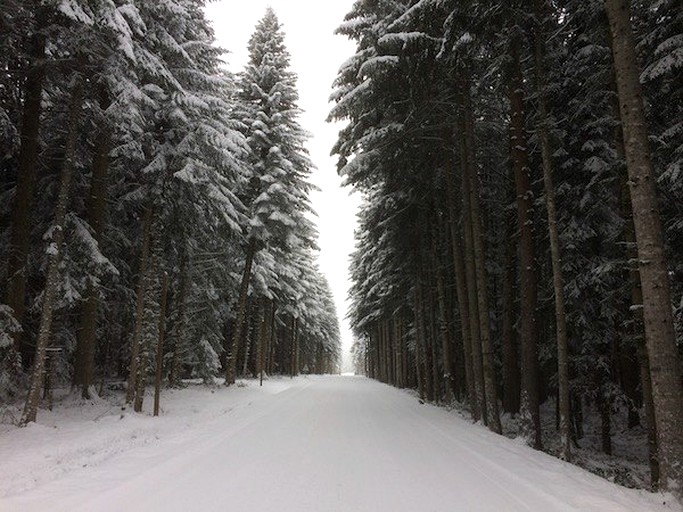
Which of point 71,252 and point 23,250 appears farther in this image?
point 71,252

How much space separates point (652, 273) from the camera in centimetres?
612

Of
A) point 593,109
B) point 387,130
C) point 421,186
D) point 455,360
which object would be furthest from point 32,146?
point 455,360

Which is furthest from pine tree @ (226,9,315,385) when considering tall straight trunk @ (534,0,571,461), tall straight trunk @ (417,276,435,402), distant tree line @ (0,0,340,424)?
tall straight trunk @ (534,0,571,461)

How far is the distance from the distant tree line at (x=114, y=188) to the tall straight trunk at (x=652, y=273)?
9.58 meters

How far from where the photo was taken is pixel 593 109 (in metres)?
12.3

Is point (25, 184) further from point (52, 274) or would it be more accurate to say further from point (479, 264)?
point (479, 264)

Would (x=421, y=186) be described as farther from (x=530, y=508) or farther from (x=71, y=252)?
(x=530, y=508)

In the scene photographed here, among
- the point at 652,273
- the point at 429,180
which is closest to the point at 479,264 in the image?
the point at 429,180

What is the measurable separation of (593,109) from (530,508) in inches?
438

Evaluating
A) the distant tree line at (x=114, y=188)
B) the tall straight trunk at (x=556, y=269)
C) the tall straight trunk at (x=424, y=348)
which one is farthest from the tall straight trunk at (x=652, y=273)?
the tall straight trunk at (x=424, y=348)

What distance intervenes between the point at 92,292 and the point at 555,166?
47.0 feet

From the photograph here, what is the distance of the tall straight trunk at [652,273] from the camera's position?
19.3 feet

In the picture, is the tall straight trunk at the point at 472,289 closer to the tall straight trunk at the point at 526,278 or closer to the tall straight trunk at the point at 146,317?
the tall straight trunk at the point at 526,278

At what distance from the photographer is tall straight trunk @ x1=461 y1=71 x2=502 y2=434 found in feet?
40.4
